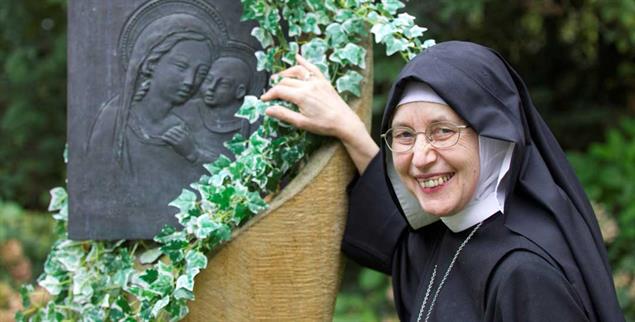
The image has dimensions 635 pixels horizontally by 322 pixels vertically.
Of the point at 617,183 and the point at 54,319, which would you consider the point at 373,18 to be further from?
the point at 617,183

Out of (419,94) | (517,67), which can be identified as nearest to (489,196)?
(419,94)

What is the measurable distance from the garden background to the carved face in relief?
1868 millimetres

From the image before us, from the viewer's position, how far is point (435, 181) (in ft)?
7.23

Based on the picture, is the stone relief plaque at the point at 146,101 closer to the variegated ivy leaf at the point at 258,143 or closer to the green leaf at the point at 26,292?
the variegated ivy leaf at the point at 258,143

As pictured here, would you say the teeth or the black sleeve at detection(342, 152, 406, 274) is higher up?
the teeth

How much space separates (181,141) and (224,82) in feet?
0.66

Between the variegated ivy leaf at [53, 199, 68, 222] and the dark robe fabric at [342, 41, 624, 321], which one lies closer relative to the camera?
the dark robe fabric at [342, 41, 624, 321]

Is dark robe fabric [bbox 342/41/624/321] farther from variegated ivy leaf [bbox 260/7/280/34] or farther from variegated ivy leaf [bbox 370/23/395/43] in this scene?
variegated ivy leaf [bbox 260/7/280/34]

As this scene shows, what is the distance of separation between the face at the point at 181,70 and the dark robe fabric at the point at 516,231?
2.20 ft

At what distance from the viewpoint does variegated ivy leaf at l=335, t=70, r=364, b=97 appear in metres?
2.62

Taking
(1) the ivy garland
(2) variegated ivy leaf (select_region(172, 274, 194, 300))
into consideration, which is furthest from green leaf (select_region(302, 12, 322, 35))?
(2) variegated ivy leaf (select_region(172, 274, 194, 300))

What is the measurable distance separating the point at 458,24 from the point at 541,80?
3.86ft

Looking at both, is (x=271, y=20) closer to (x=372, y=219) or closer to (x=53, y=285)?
(x=372, y=219)

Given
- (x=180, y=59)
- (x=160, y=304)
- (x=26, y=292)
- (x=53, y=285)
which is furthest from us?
(x=26, y=292)
